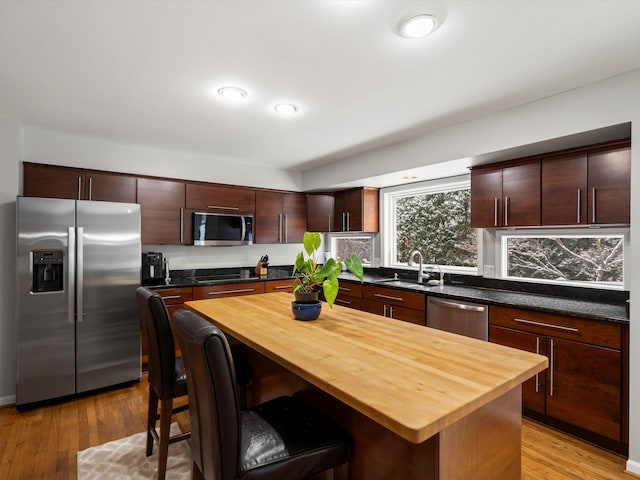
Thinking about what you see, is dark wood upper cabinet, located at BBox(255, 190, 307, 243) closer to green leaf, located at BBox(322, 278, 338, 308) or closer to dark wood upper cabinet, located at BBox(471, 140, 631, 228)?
dark wood upper cabinet, located at BBox(471, 140, 631, 228)

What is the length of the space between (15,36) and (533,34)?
104 inches

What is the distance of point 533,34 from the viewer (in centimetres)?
179

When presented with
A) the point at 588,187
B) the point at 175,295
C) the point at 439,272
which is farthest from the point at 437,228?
the point at 175,295

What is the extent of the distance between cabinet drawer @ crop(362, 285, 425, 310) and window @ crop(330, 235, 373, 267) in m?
1.08

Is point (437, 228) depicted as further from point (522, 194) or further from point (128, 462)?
point (128, 462)

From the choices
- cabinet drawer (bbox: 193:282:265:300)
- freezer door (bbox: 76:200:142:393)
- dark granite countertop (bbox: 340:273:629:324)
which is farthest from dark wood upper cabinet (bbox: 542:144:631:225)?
freezer door (bbox: 76:200:142:393)

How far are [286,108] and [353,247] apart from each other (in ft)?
9.78

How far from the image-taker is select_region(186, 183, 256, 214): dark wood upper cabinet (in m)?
4.24

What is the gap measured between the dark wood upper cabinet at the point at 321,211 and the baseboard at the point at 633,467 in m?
3.71

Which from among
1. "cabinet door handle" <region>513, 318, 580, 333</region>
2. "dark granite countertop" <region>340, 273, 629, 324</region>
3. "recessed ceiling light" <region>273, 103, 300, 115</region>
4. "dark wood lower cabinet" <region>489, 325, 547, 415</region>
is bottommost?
"dark wood lower cabinet" <region>489, 325, 547, 415</region>

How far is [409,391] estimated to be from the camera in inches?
44.0

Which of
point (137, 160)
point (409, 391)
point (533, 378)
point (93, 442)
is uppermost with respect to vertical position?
point (137, 160)

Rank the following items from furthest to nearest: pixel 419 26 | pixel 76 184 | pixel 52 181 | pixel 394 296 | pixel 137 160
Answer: pixel 137 160 → pixel 394 296 → pixel 76 184 → pixel 52 181 → pixel 419 26

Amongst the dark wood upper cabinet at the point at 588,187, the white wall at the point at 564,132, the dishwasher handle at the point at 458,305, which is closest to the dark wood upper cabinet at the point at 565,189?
the dark wood upper cabinet at the point at 588,187
